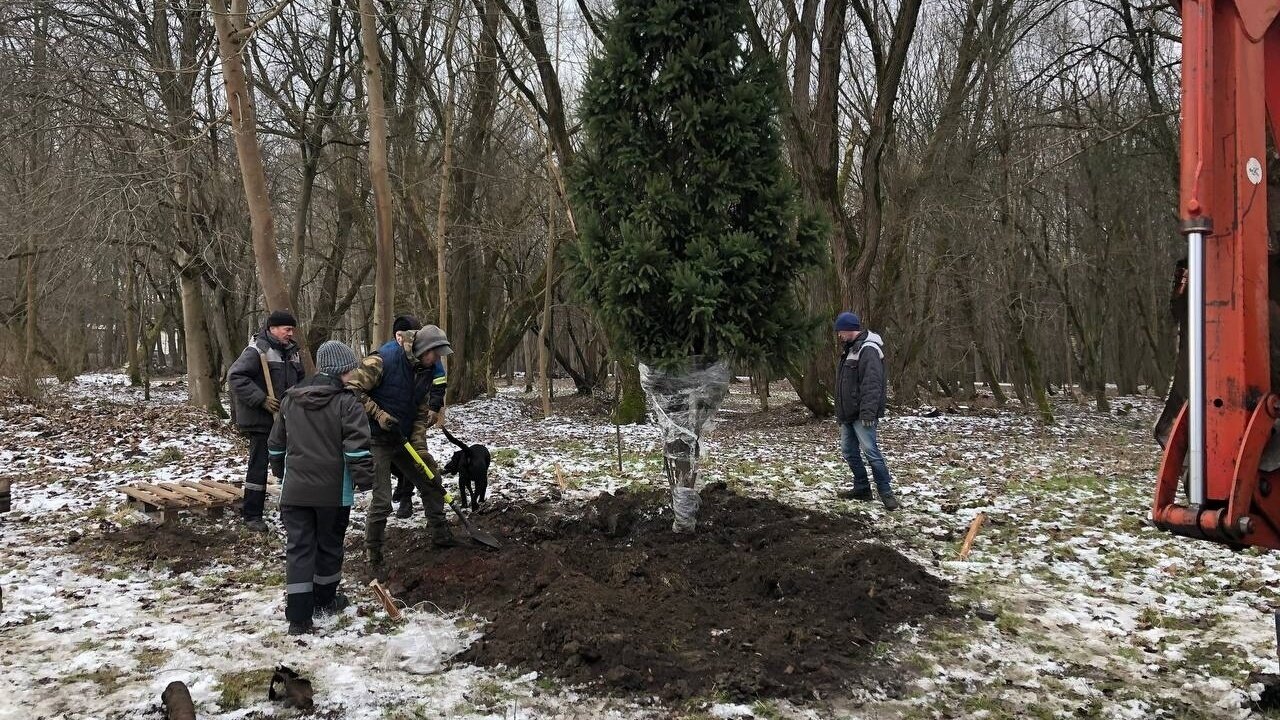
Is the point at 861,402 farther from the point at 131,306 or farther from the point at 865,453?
the point at 131,306

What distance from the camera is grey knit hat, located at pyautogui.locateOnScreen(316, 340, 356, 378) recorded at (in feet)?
15.6

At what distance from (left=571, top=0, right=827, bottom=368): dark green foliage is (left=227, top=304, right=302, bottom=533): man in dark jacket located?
2.69 meters

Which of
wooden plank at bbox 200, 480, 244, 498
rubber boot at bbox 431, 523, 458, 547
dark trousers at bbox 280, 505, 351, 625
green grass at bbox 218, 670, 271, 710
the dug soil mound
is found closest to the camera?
green grass at bbox 218, 670, 271, 710

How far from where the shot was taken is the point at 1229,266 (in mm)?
2832

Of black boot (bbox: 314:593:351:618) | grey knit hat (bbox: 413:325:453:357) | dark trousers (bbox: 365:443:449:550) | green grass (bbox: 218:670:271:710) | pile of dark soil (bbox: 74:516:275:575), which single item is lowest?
green grass (bbox: 218:670:271:710)

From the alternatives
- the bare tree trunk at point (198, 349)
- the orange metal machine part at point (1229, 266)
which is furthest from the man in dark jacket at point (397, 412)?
the bare tree trunk at point (198, 349)

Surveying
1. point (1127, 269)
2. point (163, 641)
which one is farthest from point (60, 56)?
point (1127, 269)

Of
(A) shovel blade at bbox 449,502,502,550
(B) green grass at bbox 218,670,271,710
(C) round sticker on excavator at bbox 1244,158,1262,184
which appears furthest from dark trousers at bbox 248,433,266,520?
(C) round sticker on excavator at bbox 1244,158,1262,184

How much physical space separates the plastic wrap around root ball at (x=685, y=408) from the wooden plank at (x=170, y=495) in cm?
396

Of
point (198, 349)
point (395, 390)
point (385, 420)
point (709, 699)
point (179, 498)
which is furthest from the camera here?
point (198, 349)

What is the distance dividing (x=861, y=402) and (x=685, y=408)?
7.46 ft

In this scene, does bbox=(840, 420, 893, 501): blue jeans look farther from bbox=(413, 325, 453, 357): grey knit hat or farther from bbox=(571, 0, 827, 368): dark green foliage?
bbox=(413, 325, 453, 357): grey knit hat

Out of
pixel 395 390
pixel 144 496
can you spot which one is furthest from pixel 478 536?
pixel 144 496

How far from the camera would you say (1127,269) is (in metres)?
23.4
